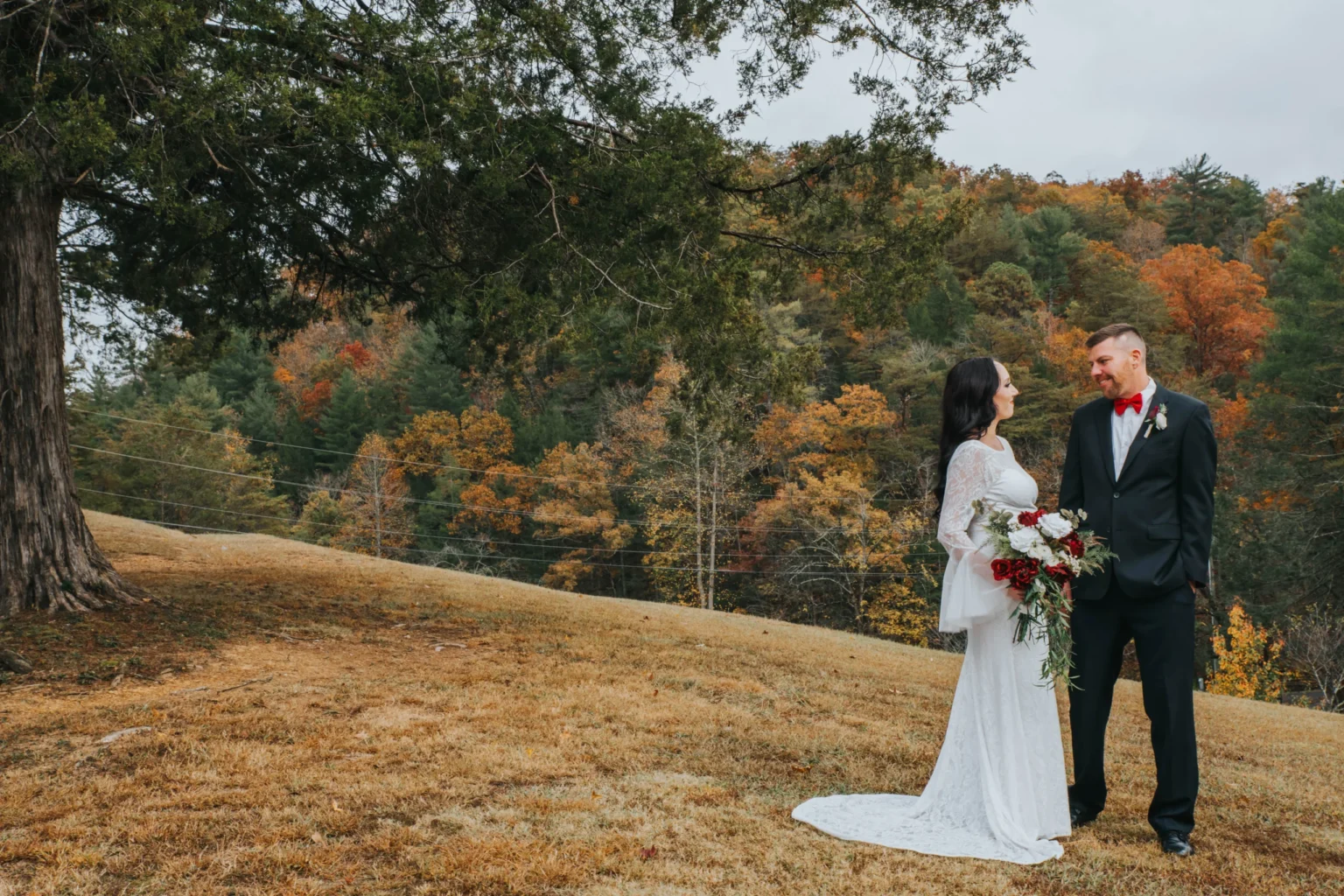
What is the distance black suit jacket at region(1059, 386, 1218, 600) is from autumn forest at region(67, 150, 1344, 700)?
1964 cm

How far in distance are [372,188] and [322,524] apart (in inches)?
1428

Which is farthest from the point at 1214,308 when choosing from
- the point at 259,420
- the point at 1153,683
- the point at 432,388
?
the point at 259,420

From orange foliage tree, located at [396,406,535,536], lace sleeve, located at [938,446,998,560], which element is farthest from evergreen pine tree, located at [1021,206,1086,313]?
lace sleeve, located at [938,446,998,560]

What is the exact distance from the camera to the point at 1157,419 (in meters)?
4.51

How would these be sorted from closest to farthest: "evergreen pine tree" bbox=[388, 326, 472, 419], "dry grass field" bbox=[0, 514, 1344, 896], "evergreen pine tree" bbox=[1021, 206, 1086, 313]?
"dry grass field" bbox=[0, 514, 1344, 896]
"evergreen pine tree" bbox=[1021, 206, 1086, 313]
"evergreen pine tree" bbox=[388, 326, 472, 419]

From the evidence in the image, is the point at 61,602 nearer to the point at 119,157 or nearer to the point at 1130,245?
the point at 119,157

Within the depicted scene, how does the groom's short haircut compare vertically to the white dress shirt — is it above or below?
above

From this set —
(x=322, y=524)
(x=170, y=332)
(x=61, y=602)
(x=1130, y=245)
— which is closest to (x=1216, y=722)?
(x=61, y=602)

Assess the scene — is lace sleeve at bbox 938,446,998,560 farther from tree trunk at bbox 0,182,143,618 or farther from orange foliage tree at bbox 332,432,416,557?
A: orange foliage tree at bbox 332,432,416,557

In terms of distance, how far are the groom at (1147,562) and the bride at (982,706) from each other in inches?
13.3

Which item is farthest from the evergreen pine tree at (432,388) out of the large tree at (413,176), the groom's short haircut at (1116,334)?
the groom's short haircut at (1116,334)

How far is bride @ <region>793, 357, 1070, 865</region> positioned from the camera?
14.6 feet

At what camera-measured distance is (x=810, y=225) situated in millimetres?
10922

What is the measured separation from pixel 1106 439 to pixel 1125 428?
0.33ft
